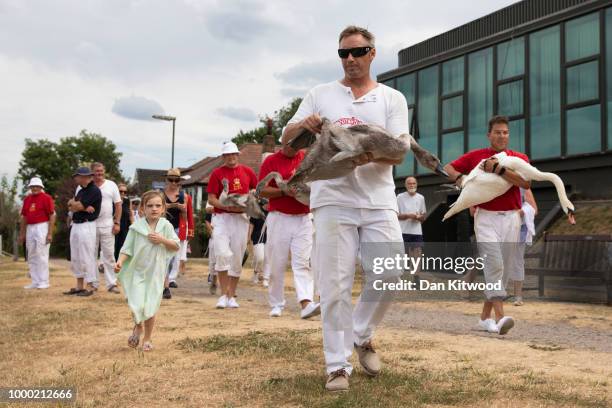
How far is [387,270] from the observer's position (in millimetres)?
4938

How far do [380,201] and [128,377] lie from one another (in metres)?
2.27

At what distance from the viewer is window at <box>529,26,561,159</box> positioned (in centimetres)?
2071

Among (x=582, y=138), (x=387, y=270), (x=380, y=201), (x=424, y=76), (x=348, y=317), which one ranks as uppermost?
(x=424, y=76)

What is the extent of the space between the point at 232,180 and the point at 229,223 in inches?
24.1

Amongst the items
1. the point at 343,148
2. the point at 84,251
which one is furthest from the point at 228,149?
the point at 343,148

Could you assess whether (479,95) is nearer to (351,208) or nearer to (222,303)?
(222,303)

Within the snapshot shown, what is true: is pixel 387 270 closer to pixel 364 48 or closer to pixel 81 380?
pixel 364 48

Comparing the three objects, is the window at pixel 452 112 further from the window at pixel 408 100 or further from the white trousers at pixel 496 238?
the white trousers at pixel 496 238

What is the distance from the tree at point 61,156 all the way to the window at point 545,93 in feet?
214

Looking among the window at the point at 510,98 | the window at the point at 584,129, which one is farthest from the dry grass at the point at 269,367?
the window at the point at 510,98

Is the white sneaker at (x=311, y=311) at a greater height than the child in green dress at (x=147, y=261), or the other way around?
the child in green dress at (x=147, y=261)

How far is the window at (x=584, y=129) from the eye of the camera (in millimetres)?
19375

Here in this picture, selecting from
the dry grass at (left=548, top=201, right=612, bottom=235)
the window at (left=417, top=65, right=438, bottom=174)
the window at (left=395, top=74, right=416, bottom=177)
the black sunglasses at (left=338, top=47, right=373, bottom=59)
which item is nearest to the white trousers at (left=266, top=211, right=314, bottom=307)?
the black sunglasses at (left=338, top=47, right=373, bottom=59)

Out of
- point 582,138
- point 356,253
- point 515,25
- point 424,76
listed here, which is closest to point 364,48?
point 356,253
